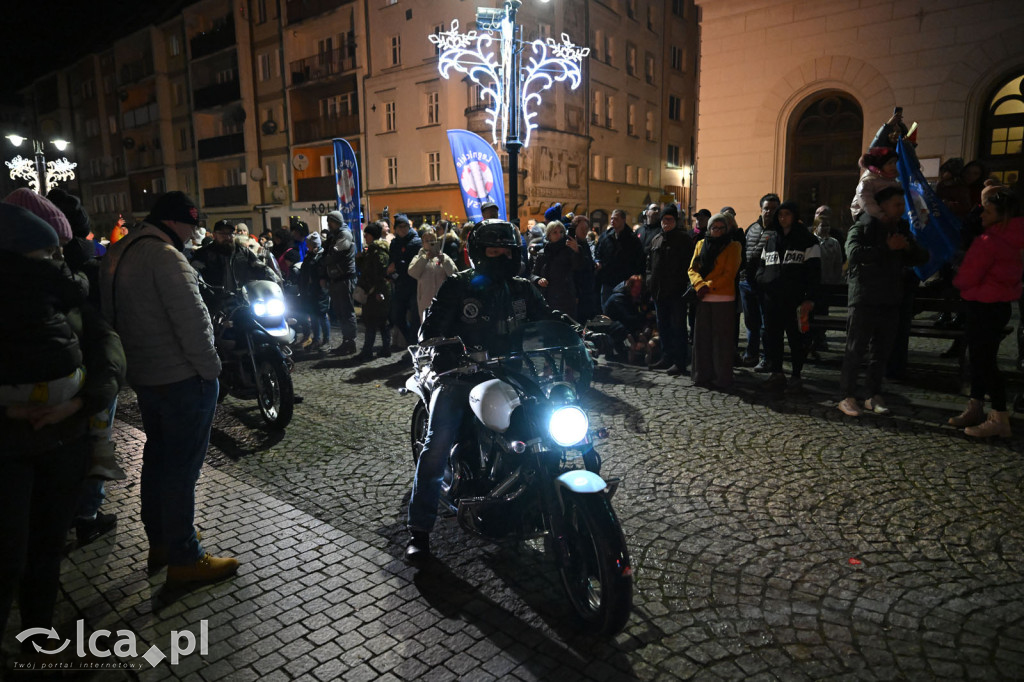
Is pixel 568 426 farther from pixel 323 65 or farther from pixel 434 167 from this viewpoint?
pixel 323 65

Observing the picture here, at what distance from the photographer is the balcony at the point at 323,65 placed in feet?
109

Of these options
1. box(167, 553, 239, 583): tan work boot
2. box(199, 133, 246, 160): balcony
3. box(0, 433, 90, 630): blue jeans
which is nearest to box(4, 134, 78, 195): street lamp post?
box(199, 133, 246, 160): balcony

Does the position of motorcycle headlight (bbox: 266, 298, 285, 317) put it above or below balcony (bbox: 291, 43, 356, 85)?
below

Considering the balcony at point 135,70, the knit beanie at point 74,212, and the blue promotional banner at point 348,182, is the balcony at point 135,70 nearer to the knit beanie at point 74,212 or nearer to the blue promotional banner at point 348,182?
the blue promotional banner at point 348,182

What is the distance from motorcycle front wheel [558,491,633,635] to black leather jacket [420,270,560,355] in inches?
45.3

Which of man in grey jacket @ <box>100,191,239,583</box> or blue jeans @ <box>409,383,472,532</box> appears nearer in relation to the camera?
man in grey jacket @ <box>100,191,239,583</box>

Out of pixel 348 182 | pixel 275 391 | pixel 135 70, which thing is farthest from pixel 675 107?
pixel 275 391

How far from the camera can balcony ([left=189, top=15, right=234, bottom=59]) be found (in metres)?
Result: 38.2

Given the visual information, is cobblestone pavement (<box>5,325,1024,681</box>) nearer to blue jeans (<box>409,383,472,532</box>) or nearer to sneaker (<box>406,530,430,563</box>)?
sneaker (<box>406,530,430,563</box>)

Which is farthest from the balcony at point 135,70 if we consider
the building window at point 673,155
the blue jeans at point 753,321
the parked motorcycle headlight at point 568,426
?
the parked motorcycle headlight at point 568,426

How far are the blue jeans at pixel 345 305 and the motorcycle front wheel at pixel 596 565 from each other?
7724 millimetres

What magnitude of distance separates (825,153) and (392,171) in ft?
77.0

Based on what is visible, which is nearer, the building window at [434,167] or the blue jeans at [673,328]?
the blue jeans at [673,328]

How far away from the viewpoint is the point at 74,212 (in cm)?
512
